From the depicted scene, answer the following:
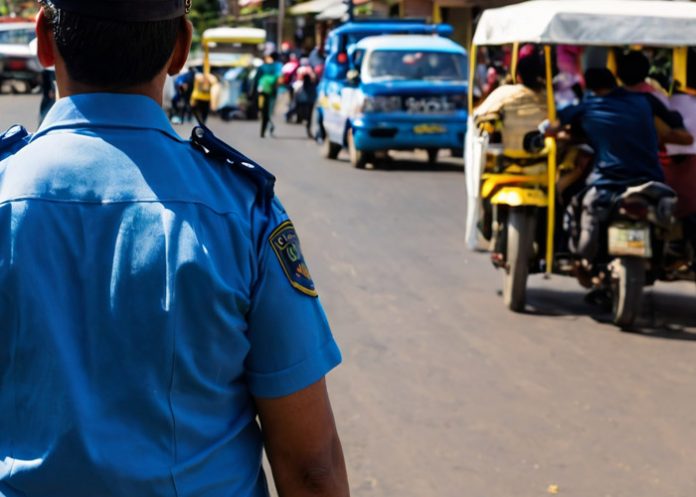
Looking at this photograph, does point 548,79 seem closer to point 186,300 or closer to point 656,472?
point 656,472

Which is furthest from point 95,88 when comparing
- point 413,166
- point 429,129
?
point 413,166

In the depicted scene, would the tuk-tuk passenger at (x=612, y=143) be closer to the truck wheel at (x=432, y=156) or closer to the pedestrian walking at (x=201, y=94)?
the truck wheel at (x=432, y=156)

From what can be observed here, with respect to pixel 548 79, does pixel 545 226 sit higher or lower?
lower

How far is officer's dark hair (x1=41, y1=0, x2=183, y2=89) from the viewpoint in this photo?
1876 mm

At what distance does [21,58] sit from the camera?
116 ft

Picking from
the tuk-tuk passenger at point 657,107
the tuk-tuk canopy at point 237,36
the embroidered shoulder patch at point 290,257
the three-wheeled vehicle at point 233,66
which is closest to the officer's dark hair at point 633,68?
the tuk-tuk passenger at point 657,107

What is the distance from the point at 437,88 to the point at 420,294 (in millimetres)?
10434

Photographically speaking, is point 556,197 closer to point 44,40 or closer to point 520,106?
point 520,106

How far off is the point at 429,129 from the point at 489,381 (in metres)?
13.1

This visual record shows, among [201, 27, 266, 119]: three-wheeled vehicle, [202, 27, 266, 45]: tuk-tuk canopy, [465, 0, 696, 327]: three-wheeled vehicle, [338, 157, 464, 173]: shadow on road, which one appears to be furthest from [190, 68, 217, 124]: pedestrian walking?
[465, 0, 696, 327]: three-wheeled vehicle

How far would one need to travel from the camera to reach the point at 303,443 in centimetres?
197

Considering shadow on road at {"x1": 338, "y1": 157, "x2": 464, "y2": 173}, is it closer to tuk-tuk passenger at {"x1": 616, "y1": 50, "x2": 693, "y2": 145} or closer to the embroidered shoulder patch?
tuk-tuk passenger at {"x1": 616, "y1": 50, "x2": 693, "y2": 145}

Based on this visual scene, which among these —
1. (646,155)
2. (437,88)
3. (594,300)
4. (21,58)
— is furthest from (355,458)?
(21,58)

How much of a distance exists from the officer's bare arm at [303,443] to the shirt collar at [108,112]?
41cm
